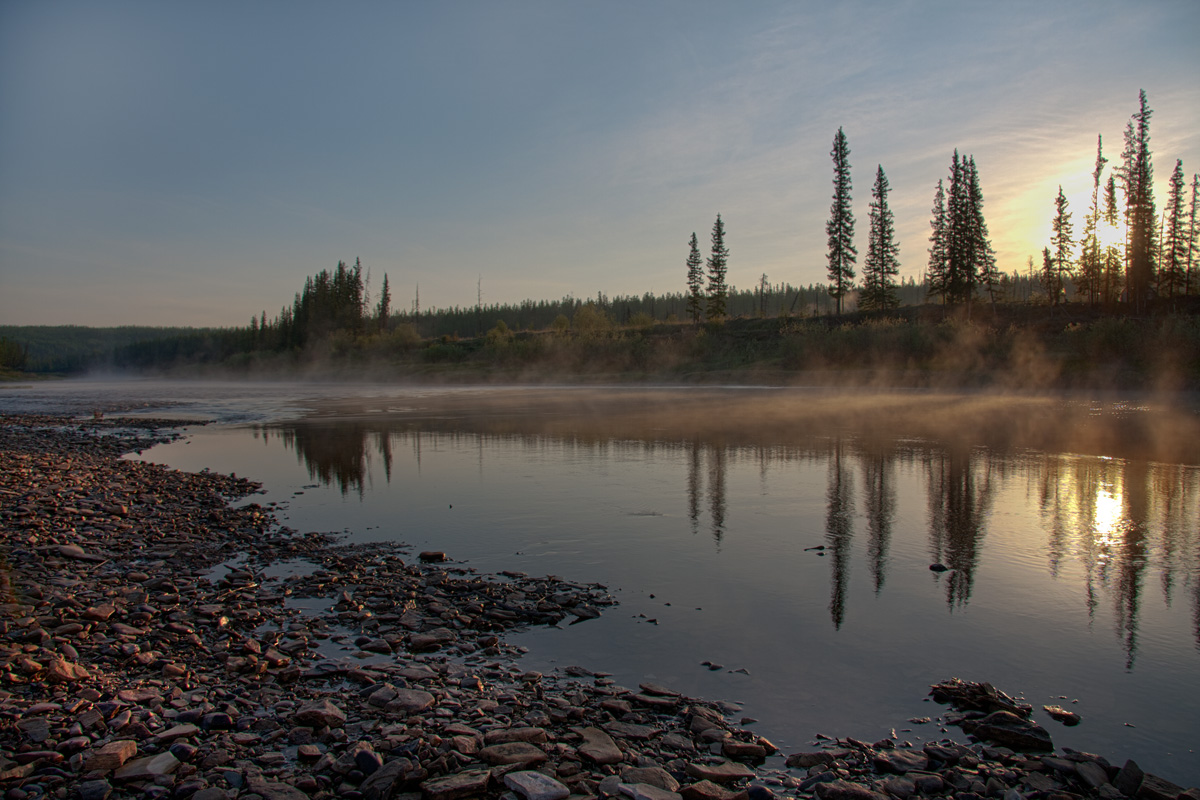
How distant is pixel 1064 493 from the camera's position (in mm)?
13148

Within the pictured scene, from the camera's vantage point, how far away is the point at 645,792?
155 inches

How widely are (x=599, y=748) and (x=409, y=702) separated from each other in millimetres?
1491

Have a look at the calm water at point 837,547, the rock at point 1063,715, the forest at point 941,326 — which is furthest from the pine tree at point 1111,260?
the rock at point 1063,715

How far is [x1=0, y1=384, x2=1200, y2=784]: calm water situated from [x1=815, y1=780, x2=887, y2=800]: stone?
556 millimetres

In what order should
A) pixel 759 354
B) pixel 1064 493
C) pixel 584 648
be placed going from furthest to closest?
1. pixel 759 354
2. pixel 1064 493
3. pixel 584 648

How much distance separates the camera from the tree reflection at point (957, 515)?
27.3 ft

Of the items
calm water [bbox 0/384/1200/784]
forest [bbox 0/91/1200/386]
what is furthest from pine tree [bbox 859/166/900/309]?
calm water [bbox 0/384/1200/784]

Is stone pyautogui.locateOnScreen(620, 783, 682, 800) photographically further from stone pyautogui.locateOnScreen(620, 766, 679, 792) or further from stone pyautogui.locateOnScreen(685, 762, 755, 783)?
stone pyautogui.locateOnScreen(685, 762, 755, 783)

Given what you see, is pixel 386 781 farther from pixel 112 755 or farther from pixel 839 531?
pixel 839 531

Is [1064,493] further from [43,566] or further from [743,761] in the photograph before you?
[43,566]

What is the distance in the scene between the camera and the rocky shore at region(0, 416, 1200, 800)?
4.07m

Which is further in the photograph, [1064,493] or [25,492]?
[1064,493]

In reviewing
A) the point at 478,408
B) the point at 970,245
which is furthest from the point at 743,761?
the point at 970,245

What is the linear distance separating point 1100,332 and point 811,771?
161 ft
